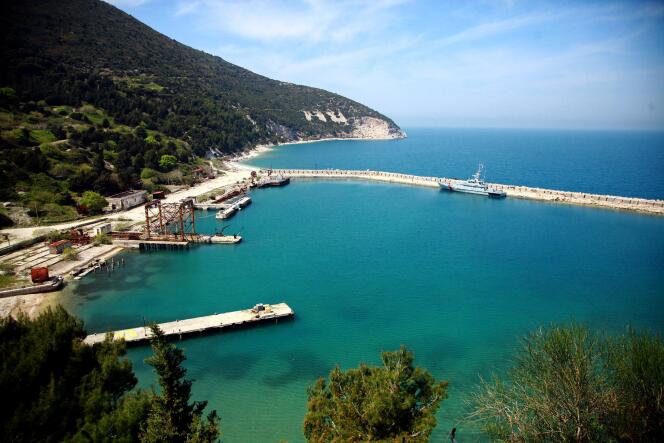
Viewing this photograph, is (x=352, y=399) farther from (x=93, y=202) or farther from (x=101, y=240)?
(x=93, y=202)

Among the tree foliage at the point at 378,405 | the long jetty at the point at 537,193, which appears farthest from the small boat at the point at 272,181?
the tree foliage at the point at 378,405

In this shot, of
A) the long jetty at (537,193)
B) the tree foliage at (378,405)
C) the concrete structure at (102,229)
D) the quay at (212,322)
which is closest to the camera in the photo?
the tree foliage at (378,405)

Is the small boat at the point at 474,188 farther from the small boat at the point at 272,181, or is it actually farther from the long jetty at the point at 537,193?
the small boat at the point at 272,181

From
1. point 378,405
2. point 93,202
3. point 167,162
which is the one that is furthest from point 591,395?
point 167,162

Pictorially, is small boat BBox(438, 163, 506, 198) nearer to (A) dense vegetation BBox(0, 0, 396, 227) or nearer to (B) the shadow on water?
(A) dense vegetation BBox(0, 0, 396, 227)

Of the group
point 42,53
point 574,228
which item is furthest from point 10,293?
point 42,53

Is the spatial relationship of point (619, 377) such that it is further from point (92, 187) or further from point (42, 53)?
point (42, 53)

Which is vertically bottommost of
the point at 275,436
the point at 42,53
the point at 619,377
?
the point at 275,436
